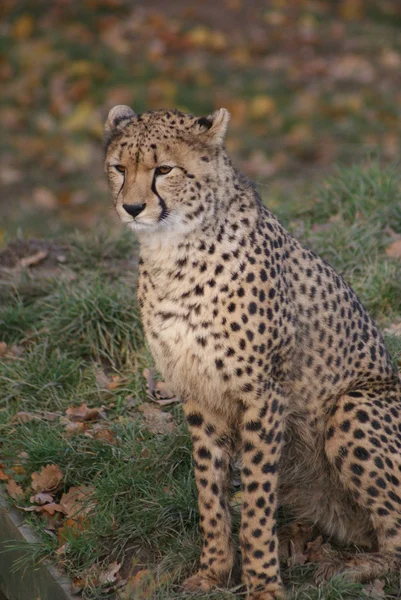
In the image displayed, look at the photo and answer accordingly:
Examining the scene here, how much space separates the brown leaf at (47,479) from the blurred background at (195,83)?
4355 mm

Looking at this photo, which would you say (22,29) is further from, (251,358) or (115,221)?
(251,358)

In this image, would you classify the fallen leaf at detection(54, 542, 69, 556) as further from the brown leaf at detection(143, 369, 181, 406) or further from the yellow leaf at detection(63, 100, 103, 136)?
the yellow leaf at detection(63, 100, 103, 136)

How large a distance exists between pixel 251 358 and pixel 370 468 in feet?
2.21

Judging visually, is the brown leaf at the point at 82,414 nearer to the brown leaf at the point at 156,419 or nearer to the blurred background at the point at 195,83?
the brown leaf at the point at 156,419

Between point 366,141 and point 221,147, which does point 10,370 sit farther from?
point 366,141

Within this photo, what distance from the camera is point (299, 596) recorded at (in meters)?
3.95

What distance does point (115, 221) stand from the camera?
21.0 feet

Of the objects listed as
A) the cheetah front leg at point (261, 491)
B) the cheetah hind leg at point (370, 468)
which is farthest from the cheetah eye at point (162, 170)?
the cheetah hind leg at point (370, 468)

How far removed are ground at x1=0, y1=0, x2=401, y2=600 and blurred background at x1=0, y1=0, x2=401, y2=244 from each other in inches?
1.0

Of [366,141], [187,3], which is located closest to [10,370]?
[366,141]

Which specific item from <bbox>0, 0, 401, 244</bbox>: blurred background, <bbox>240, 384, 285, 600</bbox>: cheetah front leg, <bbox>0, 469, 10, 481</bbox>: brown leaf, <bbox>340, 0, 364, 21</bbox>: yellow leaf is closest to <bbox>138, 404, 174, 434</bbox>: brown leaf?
<bbox>0, 469, 10, 481</bbox>: brown leaf

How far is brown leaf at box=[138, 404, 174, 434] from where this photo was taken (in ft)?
16.2

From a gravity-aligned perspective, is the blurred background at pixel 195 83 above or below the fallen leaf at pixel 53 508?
above

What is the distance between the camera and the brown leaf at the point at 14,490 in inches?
185
